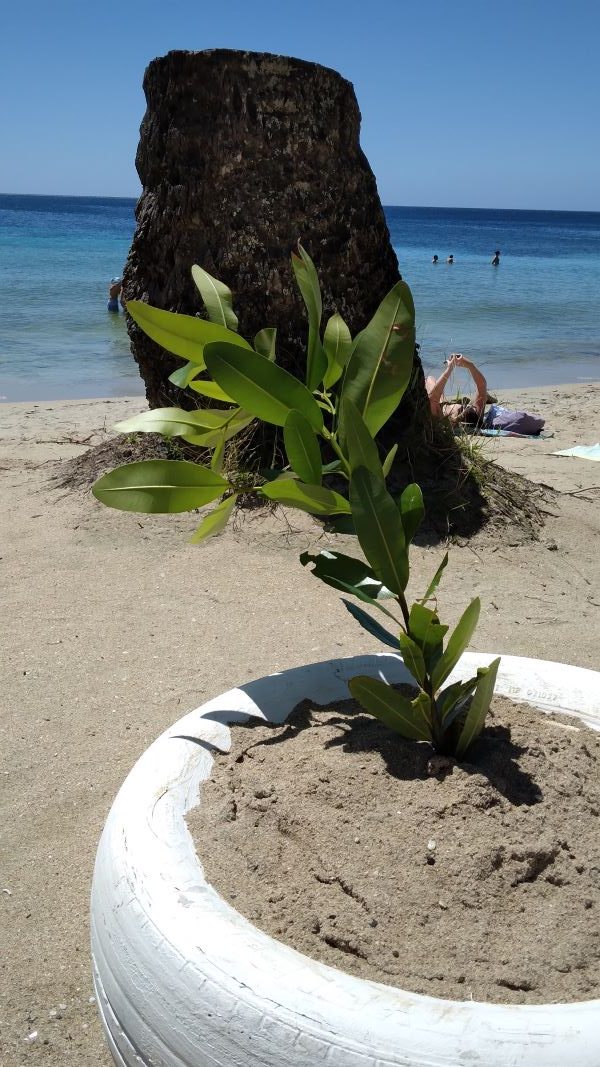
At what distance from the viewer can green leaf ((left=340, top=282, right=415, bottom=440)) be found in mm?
1396

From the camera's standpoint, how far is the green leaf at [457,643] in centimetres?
138

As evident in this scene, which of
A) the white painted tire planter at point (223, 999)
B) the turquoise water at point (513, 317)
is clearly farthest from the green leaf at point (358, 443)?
the turquoise water at point (513, 317)

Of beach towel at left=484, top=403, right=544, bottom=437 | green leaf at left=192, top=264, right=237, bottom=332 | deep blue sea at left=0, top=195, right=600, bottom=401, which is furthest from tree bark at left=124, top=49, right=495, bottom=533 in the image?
beach towel at left=484, top=403, right=544, bottom=437

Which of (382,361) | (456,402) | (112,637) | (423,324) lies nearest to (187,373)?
(382,361)

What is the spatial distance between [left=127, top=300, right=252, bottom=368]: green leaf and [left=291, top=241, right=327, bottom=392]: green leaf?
0.14 m

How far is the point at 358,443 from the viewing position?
1273mm

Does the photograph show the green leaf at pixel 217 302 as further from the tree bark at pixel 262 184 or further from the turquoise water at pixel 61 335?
the turquoise water at pixel 61 335

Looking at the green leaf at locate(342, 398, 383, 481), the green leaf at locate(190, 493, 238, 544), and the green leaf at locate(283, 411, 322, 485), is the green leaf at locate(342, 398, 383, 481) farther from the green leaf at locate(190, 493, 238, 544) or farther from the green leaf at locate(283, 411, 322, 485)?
the green leaf at locate(190, 493, 238, 544)

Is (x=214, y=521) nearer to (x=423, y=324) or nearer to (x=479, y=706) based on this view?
(x=479, y=706)

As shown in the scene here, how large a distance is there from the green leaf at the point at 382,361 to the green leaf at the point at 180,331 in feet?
0.60

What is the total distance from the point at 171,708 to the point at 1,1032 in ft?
3.52

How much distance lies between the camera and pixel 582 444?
594 centimetres

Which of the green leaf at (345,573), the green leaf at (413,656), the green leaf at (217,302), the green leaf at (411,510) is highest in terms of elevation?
the green leaf at (217,302)

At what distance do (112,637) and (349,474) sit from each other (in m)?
1.77
